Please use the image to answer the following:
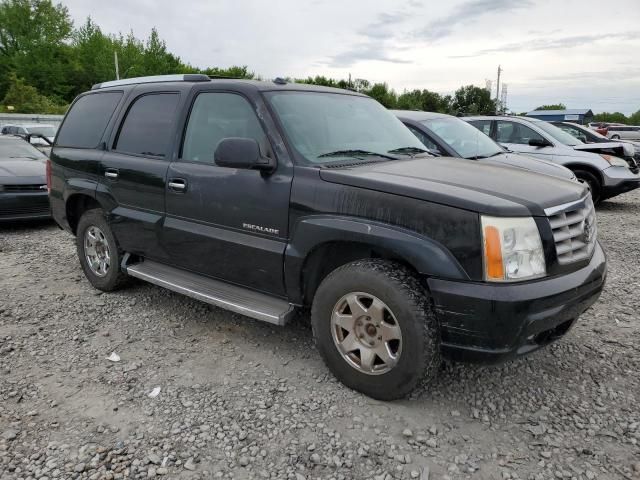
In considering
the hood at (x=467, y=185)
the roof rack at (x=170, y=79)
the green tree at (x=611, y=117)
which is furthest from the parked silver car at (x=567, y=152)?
the green tree at (x=611, y=117)

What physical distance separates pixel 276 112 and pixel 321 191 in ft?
2.42

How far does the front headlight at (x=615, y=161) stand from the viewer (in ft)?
29.9

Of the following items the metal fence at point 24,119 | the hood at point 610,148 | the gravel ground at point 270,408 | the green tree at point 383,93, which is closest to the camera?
the gravel ground at point 270,408

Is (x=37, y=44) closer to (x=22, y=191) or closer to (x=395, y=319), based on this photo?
(x=22, y=191)

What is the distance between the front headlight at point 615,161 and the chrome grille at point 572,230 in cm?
694

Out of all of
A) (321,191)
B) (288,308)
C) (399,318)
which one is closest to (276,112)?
(321,191)

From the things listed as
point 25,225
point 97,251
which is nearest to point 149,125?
point 97,251

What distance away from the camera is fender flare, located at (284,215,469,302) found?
2.65m

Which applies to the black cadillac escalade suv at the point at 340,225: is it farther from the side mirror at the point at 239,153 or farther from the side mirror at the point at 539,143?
the side mirror at the point at 539,143

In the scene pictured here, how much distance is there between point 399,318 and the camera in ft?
8.98

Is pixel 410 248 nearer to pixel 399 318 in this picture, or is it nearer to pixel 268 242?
pixel 399 318

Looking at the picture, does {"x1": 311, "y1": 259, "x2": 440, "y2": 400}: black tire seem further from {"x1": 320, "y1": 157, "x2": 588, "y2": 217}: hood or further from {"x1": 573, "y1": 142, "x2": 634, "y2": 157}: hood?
{"x1": 573, "y1": 142, "x2": 634, "y2": 157}: hood

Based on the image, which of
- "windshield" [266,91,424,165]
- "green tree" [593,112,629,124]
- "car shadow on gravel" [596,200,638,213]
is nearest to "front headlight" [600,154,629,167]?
"car shadow on gravel" [596,200,638,213]

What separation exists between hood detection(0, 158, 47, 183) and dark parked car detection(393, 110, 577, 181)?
549cm
